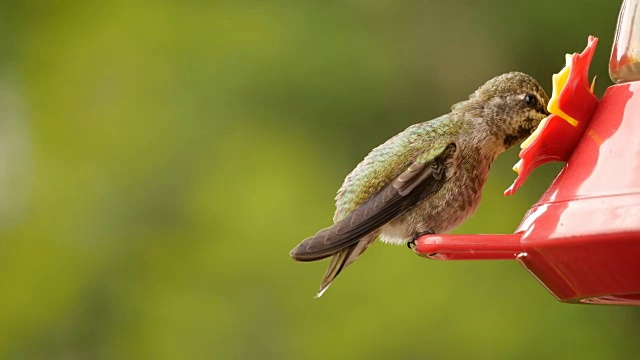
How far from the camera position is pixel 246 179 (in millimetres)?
8156

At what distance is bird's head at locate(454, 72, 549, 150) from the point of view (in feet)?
13.8

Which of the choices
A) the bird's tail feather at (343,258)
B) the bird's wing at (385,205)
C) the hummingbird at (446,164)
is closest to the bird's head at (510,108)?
the hummingbird at (446,164)

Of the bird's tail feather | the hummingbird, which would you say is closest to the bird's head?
the hummingbird

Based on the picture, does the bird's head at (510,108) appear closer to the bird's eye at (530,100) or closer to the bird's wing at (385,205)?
the bird's eye at (530,100)

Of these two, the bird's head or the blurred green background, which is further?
the blurred green background

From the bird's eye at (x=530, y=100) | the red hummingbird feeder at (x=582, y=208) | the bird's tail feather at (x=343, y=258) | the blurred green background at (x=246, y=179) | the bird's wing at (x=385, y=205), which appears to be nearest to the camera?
the red hummingbird feeder at (x=582, y=208)

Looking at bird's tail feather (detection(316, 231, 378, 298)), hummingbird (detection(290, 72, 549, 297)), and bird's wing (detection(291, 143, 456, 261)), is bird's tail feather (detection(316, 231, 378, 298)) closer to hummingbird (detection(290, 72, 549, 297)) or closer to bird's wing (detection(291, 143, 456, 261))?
hummingbird (detection(290, 72, 549, 297))

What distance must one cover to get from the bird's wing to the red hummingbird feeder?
0.41 m

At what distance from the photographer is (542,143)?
3328 millimetres

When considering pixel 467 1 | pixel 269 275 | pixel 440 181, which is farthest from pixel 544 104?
pixel 467 1

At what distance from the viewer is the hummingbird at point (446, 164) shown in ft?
13.8

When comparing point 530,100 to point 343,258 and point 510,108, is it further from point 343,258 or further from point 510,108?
point 343,258

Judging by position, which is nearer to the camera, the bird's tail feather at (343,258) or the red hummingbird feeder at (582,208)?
the red hummingbird feeder at (582,208)

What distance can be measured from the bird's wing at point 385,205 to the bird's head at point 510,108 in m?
0.16
